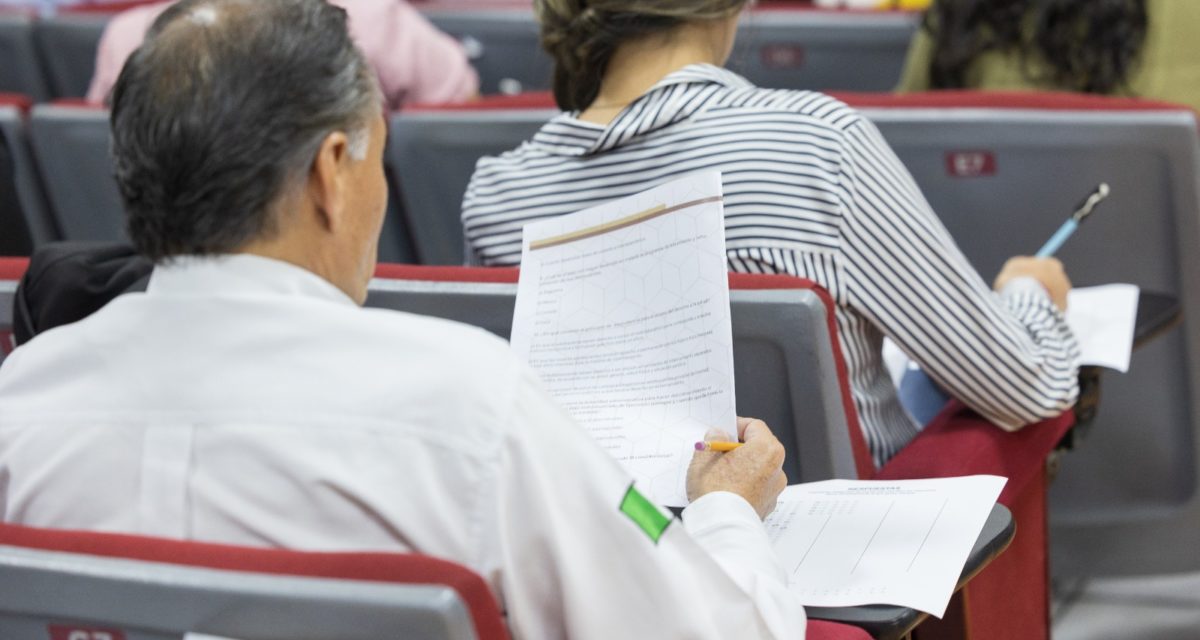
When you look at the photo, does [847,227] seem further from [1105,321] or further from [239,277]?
[239,277]

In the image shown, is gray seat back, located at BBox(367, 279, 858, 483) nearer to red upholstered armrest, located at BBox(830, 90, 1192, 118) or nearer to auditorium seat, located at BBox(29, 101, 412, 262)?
red upholstered armrest, located at BBox(830, 90, 1192, 118)

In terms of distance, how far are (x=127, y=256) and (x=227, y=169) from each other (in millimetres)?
610

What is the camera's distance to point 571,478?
1.04 m

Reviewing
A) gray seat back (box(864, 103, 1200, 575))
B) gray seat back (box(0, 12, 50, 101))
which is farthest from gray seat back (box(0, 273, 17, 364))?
gray seat back (box(0, 12, 50, 101))

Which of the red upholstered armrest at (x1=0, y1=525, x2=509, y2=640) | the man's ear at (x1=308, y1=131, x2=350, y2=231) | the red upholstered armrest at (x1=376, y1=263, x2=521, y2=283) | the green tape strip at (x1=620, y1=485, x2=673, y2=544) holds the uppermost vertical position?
the man's ear at (x1=308, y1=131, x2=350, y2=231)

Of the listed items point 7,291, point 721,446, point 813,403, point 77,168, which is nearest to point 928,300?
point 813,403

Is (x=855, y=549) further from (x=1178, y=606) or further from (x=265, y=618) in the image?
(x=1178, y=606)

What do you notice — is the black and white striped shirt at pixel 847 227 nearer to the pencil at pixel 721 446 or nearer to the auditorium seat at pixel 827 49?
the pencil at pixel 721 446

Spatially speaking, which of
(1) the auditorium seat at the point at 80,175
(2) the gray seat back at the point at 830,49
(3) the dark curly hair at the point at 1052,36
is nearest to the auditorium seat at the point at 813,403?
(1) the auditorium seat at the point at 80,175

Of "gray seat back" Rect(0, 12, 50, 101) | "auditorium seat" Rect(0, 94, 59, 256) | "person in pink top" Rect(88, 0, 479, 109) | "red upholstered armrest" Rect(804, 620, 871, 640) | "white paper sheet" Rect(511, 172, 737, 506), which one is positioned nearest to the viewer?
"red upholstered armrest" Rect(804, 620, 871, 640)

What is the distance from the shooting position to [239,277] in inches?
43.6

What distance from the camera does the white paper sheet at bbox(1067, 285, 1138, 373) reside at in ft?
6.21

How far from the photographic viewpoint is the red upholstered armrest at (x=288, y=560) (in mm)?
957

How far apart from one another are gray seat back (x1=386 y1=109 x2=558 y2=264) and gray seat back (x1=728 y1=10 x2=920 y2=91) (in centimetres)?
106
